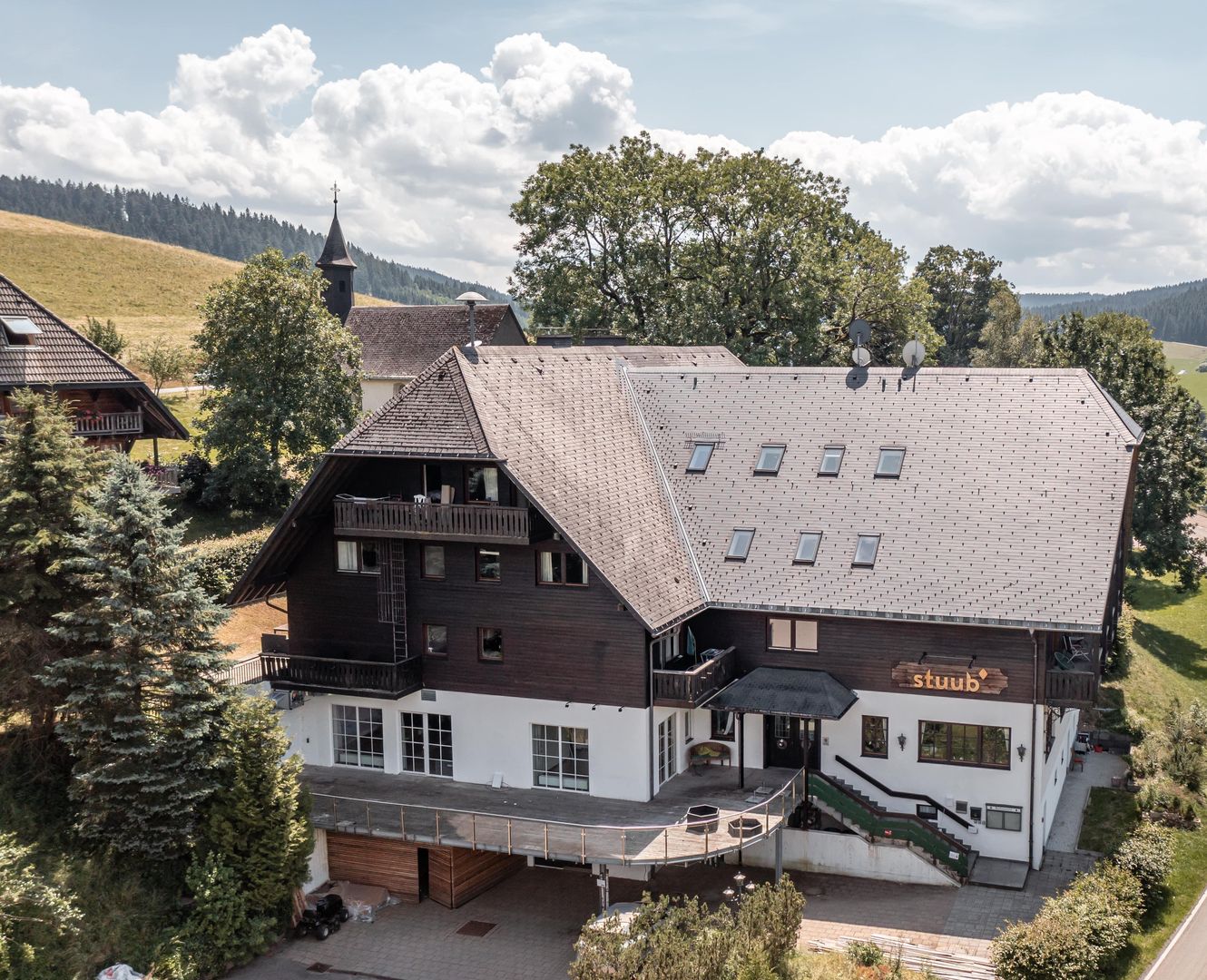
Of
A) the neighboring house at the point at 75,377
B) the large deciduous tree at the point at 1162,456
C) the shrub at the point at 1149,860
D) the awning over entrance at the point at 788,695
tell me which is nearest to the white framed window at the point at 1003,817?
the shrub at the point at 1149,860

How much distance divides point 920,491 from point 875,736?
20.4ft

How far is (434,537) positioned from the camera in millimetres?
29750

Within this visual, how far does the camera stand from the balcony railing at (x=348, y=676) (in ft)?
98.8

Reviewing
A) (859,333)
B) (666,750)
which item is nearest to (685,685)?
(666,750)

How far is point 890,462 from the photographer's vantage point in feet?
104

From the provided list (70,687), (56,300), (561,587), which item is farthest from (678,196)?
(56,300)

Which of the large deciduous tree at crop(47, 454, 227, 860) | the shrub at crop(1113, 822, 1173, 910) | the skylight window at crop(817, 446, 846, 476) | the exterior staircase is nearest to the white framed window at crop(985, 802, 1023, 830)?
the exterior staircase

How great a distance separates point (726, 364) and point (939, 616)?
63.3 ft

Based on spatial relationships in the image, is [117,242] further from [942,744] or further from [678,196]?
[942,744]

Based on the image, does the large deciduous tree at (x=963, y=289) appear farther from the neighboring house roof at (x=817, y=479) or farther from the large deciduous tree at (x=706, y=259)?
the neighboring house roof at (x=817, y=479)

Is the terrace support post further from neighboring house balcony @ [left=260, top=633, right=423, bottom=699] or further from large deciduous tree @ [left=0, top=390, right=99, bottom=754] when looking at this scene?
large deciduous tree @ [left=0, top=390, right=99, bottom=754]

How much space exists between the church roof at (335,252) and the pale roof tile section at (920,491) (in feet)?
178

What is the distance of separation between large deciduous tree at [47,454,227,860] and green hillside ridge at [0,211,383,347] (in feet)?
237

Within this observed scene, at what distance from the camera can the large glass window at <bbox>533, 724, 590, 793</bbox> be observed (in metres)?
30.0
